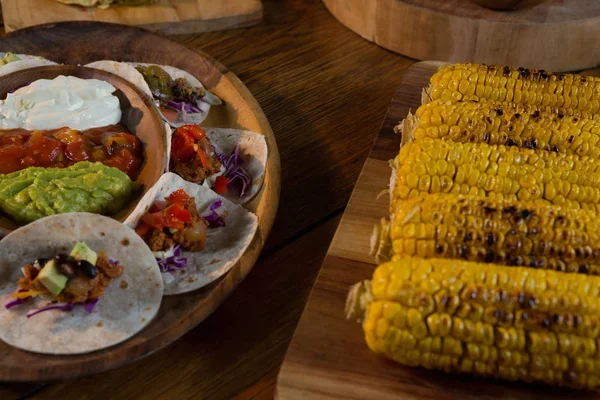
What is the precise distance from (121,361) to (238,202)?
78 cm

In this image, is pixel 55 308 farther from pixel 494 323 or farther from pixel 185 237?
pixel 494 323

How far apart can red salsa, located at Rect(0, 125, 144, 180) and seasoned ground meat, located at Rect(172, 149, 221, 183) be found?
0.52 feet

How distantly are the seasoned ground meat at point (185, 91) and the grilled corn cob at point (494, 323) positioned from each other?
1.43 metres

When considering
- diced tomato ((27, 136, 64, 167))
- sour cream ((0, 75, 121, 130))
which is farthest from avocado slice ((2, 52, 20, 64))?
diced tomato ((27, 136, 64, 167))

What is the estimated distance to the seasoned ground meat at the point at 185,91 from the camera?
2736 mm

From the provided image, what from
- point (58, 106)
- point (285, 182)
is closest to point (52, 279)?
point (58, 106)

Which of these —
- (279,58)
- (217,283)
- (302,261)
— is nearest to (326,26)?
(279,58)

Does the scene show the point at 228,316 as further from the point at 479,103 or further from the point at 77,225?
the point at 479,103

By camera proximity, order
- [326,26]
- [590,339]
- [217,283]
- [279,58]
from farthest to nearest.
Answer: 1. [326,26]
2. [279,58]
3. [217,283]
4. [590,339]

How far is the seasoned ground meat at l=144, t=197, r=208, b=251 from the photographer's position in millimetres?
2086

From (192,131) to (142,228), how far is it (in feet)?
1.67

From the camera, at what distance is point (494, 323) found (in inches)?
63.4

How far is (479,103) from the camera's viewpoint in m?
2.28

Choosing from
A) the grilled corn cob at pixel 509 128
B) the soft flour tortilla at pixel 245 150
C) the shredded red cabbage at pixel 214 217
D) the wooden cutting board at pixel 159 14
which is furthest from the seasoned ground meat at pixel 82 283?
the wooden cutting board at pixel 159 14
